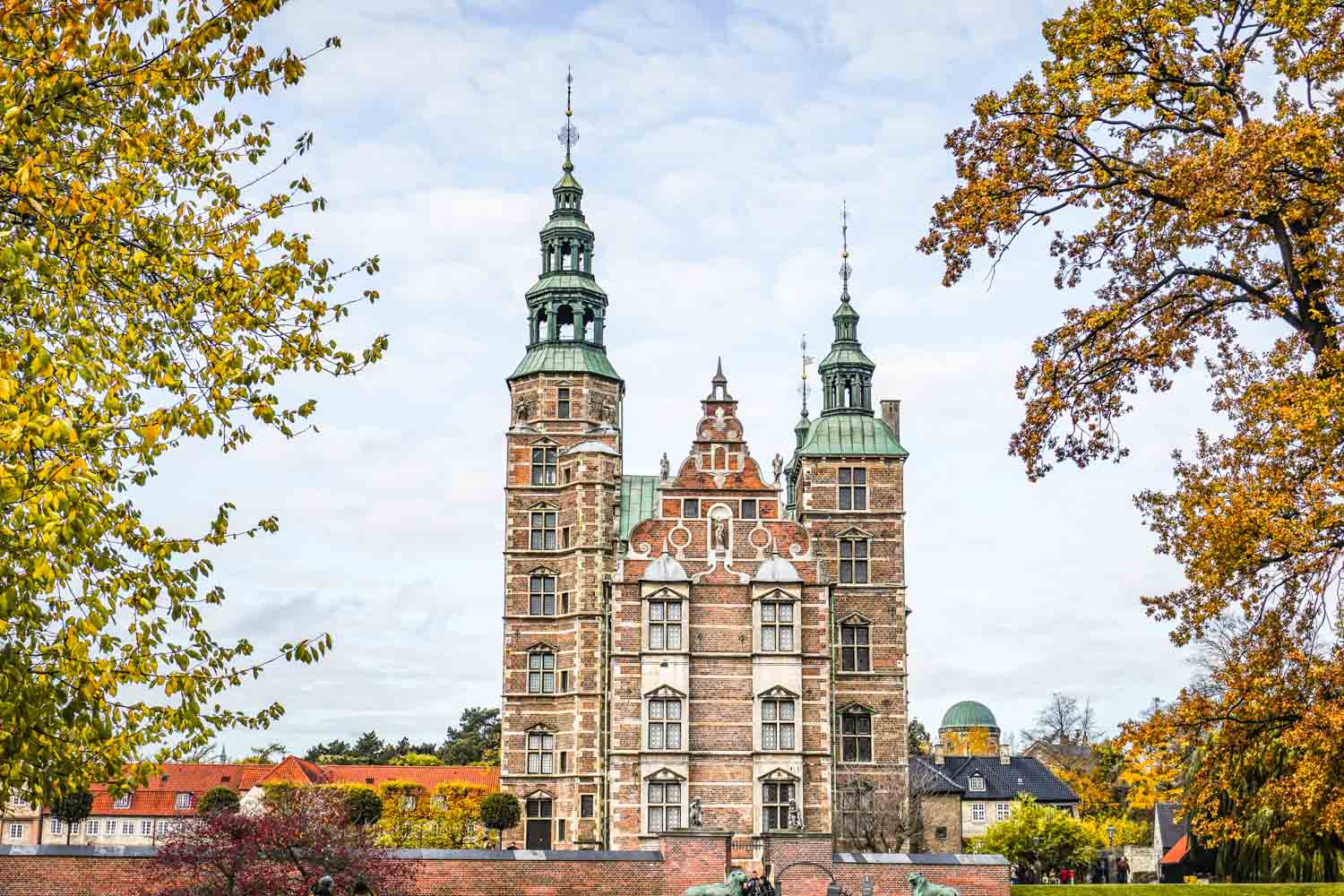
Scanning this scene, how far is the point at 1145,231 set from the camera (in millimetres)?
14344

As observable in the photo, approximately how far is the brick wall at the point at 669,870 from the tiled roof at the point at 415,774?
3947 cm

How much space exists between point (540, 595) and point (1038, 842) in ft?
71.7

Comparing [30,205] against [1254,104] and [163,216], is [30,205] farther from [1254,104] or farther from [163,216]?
[1254,104]

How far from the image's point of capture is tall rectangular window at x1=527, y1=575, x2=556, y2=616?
4359 cm

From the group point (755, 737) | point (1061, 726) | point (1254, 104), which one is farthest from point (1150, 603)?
point (1061, 726)

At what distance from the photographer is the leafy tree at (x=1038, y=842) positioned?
172 feet

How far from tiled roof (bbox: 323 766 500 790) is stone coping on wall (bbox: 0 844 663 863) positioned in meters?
39.3

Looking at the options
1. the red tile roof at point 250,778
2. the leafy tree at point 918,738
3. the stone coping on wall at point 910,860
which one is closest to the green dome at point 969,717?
the leafy tree at point 918,738

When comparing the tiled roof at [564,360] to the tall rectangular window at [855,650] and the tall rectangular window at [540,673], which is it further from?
the tall rectangular window at [855,650]

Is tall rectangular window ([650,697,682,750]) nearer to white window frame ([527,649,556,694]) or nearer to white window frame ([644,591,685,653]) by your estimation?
white window frame ([644,591,685,653])

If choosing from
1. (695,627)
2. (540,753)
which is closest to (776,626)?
(695,627)

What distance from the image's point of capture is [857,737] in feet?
141

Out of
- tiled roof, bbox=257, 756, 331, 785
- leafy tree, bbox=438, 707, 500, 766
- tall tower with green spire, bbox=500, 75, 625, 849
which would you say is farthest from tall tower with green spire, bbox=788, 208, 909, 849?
leafy tree, bbox=438, 707, 500, 766

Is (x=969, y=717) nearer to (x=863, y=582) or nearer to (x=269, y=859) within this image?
(x=863, y=582)
